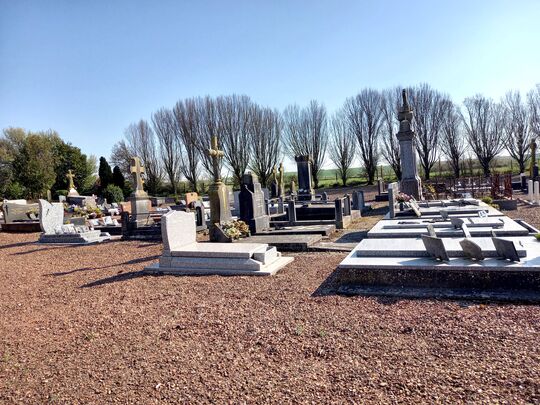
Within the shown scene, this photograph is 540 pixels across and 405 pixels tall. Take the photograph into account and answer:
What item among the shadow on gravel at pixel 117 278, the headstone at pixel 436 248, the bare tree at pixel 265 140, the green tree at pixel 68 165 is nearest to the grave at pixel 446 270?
the headstone at pixel 436 248

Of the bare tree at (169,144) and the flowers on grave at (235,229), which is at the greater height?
the bare tree at (169,144)

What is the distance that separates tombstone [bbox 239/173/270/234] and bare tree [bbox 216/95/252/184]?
28.1 meters

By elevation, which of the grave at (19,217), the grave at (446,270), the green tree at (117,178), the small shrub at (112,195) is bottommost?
the grave at (446,270)

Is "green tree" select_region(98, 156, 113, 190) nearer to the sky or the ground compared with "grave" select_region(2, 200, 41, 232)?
nearer to the sky

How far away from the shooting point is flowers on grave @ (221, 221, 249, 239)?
10.4m

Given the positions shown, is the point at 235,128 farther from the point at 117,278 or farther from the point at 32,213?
the point at 117,278

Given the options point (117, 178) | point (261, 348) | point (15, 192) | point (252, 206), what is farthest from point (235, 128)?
point (261, 348)

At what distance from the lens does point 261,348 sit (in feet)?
12.3

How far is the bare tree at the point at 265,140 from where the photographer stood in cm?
4062

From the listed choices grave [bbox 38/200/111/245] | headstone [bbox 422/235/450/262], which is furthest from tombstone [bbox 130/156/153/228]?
headstone [bbox 422/235/450/262]

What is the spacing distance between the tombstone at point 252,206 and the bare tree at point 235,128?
28.1 m

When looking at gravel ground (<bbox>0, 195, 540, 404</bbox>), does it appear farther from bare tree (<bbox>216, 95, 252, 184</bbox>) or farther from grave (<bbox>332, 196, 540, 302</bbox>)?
bare tree (<bbox>216, 95, 252, 184</bbox>)

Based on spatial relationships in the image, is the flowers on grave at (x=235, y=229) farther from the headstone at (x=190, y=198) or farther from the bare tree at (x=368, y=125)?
the bare tree at (x=368, y=125)

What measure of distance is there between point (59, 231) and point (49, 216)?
3.13 ft
